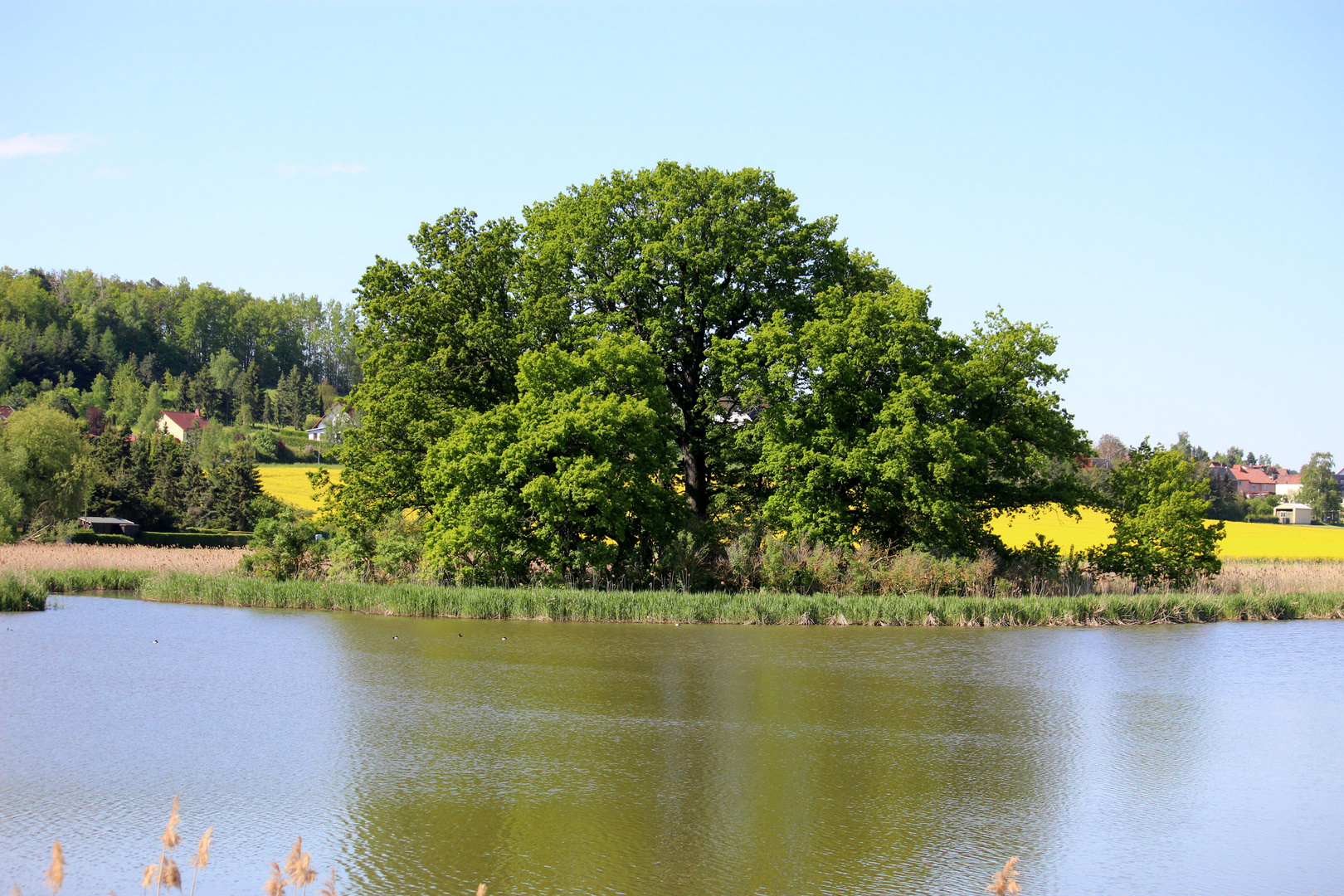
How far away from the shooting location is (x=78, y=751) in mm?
14125

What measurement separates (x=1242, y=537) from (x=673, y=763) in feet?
200

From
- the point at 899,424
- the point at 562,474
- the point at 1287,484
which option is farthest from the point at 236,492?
the point at 1287,484

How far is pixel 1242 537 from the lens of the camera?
63.8m

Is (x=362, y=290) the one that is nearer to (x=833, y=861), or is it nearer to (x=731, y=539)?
(x=731, y=539)

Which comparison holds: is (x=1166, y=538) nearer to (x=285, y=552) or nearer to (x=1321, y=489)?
(x=285, y=552)

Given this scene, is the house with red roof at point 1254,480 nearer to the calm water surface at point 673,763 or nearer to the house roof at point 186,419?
the house roof at point 186,419

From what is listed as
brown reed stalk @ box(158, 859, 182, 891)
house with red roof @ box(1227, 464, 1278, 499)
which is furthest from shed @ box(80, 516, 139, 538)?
house with red roof @ box(1227, 464, 1278, 499)

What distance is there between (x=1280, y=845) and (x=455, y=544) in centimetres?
2422

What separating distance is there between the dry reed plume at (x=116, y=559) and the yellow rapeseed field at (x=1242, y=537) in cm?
3688

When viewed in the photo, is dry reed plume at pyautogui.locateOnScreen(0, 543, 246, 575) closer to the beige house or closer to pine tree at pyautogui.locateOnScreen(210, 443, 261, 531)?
pine tree at pyautogui.locateOnScreen(210, 443, 261, 531)

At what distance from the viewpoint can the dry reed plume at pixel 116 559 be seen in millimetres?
36062

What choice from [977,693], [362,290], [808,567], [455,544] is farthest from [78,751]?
[362,290]

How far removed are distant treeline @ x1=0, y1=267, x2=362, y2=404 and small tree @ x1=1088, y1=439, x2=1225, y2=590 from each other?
82473 millimetres

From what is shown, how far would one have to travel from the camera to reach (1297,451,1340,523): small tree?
99.1 m
